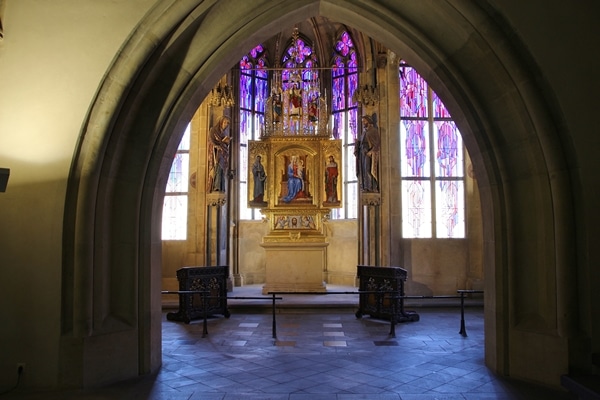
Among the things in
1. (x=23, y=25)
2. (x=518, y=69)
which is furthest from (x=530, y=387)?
(x=23, y=25)

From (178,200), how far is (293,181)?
3011mm

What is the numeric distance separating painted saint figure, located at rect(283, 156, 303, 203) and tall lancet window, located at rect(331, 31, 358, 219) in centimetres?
301

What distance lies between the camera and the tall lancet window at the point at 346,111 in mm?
13704

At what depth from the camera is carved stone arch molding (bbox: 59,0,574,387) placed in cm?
437

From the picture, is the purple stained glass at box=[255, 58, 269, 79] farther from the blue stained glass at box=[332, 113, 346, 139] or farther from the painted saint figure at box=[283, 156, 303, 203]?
the painted saint figure at box=[283, 156, 303, 203]

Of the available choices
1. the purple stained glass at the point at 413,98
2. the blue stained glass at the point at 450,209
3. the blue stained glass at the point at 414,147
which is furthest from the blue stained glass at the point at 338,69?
the blue stained glass at the point at 450,209

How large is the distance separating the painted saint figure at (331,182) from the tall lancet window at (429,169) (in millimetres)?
1862

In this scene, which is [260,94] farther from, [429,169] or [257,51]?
[429,169]

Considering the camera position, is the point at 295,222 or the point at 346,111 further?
the point at 346,111

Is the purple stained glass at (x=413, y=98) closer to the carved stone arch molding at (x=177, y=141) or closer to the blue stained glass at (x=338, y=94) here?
the blue stained glass at (x=338, y=94)

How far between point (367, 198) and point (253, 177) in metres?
2.62

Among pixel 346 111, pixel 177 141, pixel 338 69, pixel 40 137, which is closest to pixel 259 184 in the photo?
pixel 346 111

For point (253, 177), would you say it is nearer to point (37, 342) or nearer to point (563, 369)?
point (37, 342)

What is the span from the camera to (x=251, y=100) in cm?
1439
